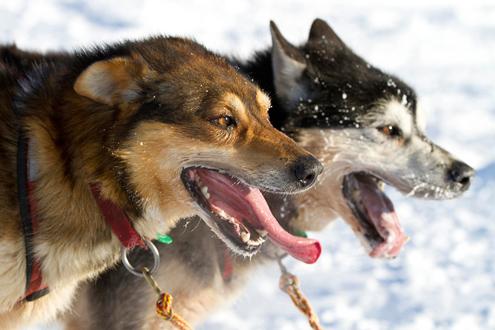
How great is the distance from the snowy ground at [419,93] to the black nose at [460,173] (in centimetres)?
90

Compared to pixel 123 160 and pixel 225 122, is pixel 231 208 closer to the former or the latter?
pixel 225 122

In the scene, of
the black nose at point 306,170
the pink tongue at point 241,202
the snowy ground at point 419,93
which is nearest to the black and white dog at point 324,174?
the snowy ground at point 419,93

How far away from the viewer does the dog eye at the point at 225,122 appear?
2.47 metres

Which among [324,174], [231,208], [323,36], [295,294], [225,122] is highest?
[323,36]

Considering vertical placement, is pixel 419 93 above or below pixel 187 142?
below

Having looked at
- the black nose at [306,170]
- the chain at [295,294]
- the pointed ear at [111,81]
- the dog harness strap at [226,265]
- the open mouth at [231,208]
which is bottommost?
the chain at [295,294]

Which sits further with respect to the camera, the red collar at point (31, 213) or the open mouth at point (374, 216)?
the open mouth at point (374, 216)

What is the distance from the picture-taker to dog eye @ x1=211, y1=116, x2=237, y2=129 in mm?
2467

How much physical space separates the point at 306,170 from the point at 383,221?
4.09 feet

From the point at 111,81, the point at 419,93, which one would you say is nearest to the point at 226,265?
the point at 111,81

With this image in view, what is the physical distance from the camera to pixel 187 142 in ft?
7.96

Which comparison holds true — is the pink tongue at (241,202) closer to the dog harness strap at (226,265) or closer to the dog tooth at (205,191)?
the dog tooth at (205,191)

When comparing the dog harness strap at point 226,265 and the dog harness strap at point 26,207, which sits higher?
the dog harness strap at point 26,207

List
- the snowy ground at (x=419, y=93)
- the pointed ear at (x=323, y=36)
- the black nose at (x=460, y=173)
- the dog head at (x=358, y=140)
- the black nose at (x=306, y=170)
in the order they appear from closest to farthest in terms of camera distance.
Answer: the black nose at (x=306, y=170) < the dog head at (x=358, y=140) < the black nose at (x=460, y=173) < the pointed ear at (x=323, y=36) < the snowy ground at (x=419, y=93)
